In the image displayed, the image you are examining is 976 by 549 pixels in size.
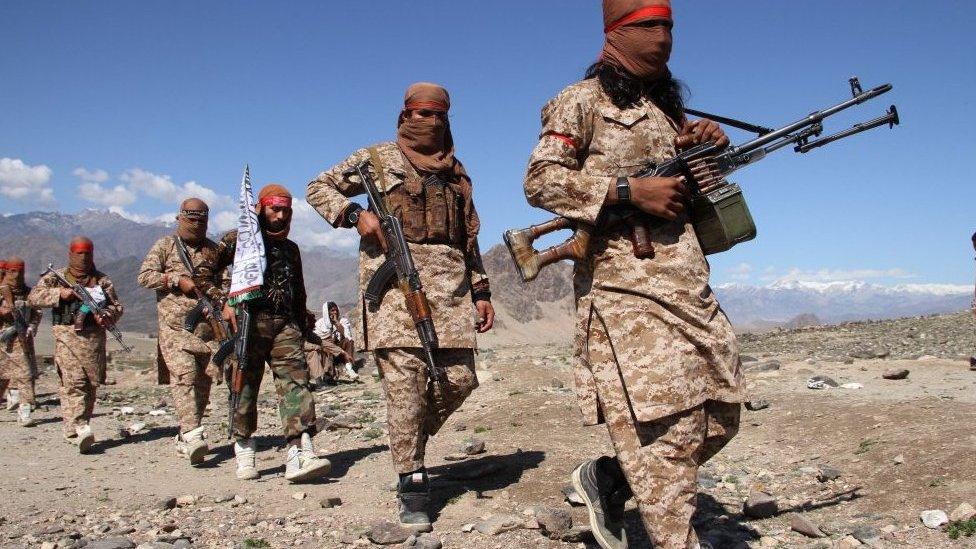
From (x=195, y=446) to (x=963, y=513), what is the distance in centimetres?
594

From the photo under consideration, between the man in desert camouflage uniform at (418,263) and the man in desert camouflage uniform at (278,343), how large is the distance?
1.48m

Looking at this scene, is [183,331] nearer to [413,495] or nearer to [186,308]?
[186,308]

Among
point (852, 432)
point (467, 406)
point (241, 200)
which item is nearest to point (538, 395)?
point (467, 406)

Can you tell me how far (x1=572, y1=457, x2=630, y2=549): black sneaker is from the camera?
3.62 metres

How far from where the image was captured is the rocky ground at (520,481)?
4.25 m

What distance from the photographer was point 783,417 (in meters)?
7.04

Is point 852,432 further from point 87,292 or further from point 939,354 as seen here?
point 939,354

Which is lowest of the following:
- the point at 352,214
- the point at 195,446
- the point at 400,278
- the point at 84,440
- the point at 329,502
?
the point at 329,502

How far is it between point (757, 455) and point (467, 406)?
424cm

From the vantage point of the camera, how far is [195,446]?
23.0 ft

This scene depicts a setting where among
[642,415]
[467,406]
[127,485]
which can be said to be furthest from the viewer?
[467,406]

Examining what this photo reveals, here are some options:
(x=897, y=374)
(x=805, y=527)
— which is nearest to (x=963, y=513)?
(x=805, y=527)

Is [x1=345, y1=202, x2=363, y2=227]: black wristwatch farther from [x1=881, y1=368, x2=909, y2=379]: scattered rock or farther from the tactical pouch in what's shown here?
[x1=881, y1=368, x2=909, y2=379]: scattered rock

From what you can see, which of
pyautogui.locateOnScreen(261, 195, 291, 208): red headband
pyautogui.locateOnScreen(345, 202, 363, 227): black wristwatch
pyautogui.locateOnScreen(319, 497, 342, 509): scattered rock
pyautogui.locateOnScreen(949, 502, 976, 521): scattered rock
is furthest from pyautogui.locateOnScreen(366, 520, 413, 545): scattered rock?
pyautogui.locateOnScreen(261, 195, 291, 208): red headband
